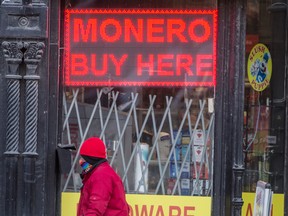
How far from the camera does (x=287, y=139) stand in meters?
→ 7.16

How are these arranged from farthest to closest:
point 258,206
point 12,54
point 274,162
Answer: point 274,162 → point 12,54 → point 258,206

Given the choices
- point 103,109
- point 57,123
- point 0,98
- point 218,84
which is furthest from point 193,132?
point 0,98

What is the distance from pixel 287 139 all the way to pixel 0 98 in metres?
3.21

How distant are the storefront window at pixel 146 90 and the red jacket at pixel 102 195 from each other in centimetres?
144

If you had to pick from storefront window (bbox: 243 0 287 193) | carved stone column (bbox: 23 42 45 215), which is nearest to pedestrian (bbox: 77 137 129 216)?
carved stone column (bbox: 23 42 45 215)

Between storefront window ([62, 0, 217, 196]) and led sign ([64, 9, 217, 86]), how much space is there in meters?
0.01

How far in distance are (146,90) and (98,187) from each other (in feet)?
6.31

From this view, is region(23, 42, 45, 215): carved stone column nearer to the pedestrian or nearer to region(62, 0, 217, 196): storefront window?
region(62, 0, 217, 196): storefront window

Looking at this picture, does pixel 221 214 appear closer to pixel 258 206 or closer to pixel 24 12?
pixel 258 206

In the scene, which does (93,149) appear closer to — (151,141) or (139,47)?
(151,141)

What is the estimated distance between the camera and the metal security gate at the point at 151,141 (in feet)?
23.0

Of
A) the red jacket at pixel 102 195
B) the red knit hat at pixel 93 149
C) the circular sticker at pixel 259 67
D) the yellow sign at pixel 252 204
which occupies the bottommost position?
the yellow sign at pixel 252 204

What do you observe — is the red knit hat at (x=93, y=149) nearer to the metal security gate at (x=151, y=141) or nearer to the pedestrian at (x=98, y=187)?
the pedestrian at (x=98, y=187)

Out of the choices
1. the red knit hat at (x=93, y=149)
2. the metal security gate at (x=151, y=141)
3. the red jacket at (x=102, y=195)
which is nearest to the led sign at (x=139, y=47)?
the metal security gate at (x=151, y=141)
